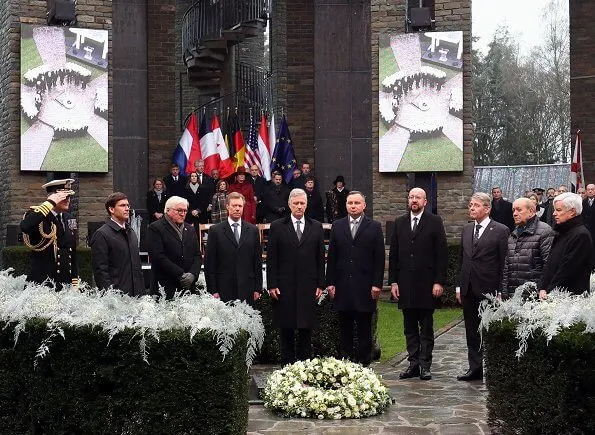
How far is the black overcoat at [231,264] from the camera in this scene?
9.67m

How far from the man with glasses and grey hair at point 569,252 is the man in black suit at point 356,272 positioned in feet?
7.43

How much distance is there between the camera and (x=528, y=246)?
9.33 m

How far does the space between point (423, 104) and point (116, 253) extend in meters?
10.6

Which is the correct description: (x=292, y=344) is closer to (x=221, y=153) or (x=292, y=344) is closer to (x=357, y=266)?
(x=357, y=266)

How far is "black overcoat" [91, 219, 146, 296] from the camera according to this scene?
8.66 m

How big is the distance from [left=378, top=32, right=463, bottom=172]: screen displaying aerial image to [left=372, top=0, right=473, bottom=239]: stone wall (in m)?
0.16

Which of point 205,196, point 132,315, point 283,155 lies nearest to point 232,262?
point 132,315

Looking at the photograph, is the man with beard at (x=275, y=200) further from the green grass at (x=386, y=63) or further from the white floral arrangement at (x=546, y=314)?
the white floral arrangement at (x=546, y=314)

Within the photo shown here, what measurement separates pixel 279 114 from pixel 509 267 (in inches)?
650

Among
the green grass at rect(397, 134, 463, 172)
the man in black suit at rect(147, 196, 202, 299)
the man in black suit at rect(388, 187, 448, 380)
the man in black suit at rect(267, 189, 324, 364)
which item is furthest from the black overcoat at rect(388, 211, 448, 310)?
the green grass at rect(397, 134, 463, 172)

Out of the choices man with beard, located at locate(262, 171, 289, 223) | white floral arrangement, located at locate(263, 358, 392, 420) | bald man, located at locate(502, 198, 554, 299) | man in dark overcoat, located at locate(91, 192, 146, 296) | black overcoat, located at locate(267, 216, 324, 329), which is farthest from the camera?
man with beard, located at locate(262, 171, 289, 223)

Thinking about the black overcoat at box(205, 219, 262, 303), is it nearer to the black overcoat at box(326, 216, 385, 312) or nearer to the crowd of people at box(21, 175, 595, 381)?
the crowd of people at box(21, 175, 595, 381)

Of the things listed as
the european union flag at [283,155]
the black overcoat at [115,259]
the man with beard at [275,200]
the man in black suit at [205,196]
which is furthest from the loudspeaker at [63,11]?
the black overcoat at [115,259]

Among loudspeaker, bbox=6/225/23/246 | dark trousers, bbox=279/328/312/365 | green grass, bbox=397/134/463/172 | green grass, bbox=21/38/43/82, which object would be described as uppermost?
green grass, bbox=21/38/43/82
